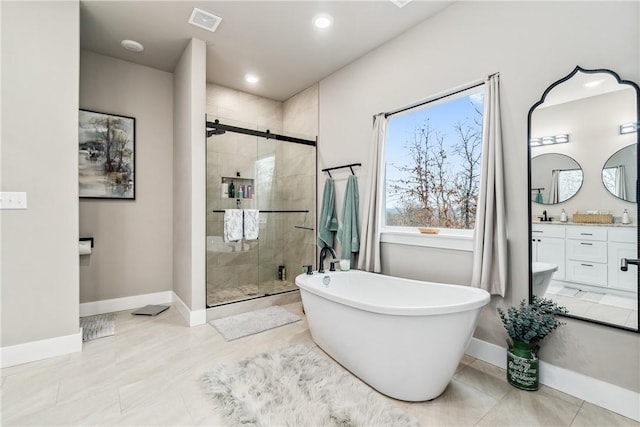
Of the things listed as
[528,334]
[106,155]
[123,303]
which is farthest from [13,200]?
[528,334]

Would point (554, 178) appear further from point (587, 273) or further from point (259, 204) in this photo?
point (259, 204)

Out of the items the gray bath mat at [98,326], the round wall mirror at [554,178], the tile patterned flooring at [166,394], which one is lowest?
the tile patterned flooring at [166,394]

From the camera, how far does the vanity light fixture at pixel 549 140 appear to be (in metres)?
1.88

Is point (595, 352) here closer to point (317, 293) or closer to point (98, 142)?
point (317, 293)

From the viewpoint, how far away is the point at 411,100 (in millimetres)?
2719

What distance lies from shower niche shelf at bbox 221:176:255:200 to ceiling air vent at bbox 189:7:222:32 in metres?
1.41

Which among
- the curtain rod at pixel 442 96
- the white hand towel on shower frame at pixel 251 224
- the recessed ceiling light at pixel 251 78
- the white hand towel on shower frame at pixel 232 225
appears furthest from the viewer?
the recessed ceiling light at pixel 251 78

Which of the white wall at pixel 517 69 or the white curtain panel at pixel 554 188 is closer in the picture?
the white wall at pixel 517 69

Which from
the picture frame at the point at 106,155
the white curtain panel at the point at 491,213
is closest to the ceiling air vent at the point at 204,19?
the picture frame at the point at 106,155

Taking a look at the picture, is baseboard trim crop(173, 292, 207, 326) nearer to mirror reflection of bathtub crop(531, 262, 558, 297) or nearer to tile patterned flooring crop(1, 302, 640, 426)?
tile patterned flooring crop(1, 302, 640, 426)

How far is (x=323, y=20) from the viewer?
2.63 m

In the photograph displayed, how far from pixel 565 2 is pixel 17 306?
4139 millimetres

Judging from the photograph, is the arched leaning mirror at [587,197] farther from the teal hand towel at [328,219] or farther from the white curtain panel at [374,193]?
the teal hand towel at [328,219]

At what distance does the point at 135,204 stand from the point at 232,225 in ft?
3.83
